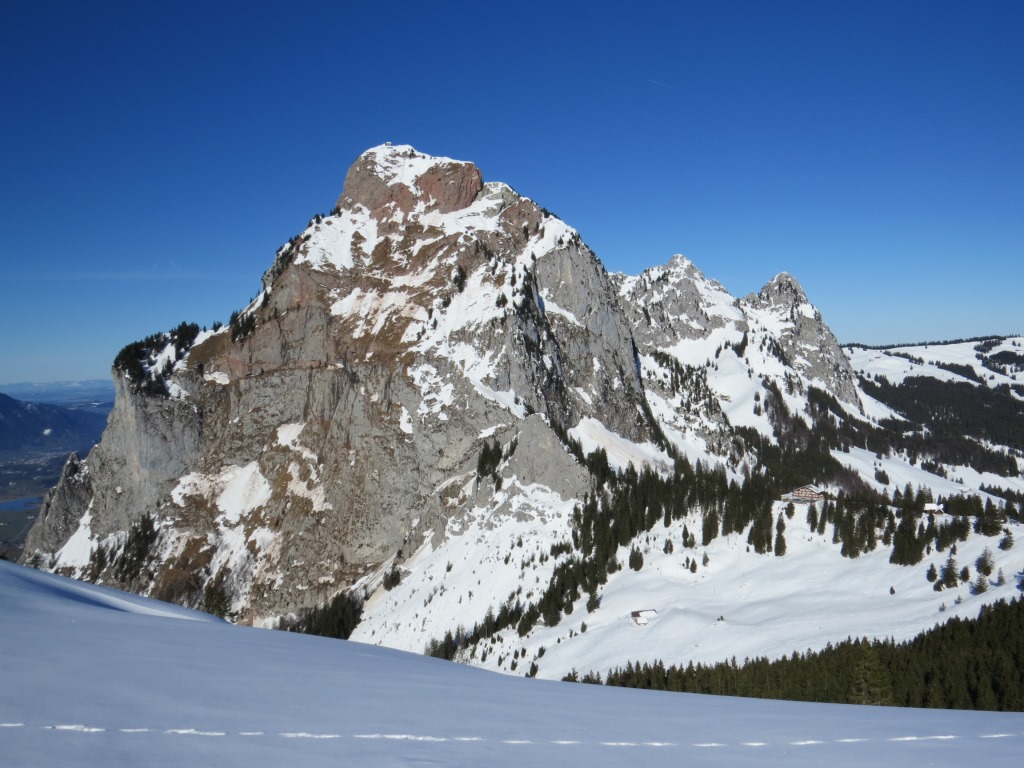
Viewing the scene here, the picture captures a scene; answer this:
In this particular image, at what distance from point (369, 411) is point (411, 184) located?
180 ft

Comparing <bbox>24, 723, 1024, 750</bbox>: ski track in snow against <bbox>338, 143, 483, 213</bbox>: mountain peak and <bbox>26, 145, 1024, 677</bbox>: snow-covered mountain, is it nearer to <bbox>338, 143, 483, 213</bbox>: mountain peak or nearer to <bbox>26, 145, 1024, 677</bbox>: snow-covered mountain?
<bbox>26, 145, 1024, 677</bbox>: snow-covered mountain

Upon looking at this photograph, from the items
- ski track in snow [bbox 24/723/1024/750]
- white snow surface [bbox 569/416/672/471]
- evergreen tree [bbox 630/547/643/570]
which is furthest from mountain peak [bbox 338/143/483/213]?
ski track in snow [bbox 24/723/1024/750]

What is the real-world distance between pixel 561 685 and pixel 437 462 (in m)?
86.9

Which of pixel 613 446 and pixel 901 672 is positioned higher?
pixel 613 446

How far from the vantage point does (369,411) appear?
109 meters

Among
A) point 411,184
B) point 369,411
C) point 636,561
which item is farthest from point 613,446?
point 411,184

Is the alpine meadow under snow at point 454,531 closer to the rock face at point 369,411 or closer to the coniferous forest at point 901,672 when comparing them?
the rock face at point 369,411

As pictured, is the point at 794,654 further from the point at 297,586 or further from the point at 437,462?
the point at 297,586

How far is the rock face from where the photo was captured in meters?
101

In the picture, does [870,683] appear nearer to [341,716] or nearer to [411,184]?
[341,716]

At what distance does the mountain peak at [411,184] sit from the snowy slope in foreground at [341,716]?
130 metres

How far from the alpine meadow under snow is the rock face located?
19.6 inches

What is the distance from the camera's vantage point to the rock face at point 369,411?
101 m

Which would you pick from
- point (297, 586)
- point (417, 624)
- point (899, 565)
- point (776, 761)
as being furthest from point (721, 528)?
point (776, 761)
